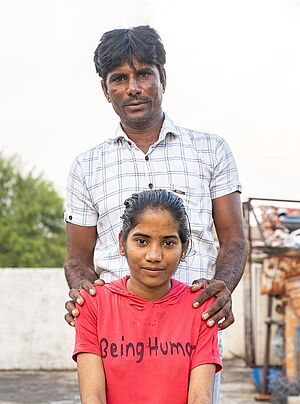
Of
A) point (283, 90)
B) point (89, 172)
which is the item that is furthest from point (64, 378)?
point (89, 172)

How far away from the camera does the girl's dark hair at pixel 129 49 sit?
2.89 metres

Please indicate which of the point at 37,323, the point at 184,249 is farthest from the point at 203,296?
the point at 37,323

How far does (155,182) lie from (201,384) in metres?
0.69

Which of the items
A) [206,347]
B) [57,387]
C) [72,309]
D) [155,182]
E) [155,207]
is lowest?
[57,387]

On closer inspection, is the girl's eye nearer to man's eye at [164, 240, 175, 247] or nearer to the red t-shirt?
man's eye at [164, 240, 175, 247]

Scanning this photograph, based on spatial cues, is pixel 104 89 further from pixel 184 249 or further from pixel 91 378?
pixel 91 378

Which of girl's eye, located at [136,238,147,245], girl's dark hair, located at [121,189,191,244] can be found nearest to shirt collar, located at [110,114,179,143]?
girl's dark hair, located at [121,189,191,244]

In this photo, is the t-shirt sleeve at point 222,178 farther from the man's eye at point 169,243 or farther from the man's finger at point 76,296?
the man's finger at point 76,296

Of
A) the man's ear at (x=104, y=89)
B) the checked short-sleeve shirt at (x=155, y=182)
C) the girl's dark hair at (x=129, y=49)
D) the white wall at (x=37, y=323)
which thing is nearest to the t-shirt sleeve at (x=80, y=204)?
the checked short-sleeve shirt at (x=155, y=182)

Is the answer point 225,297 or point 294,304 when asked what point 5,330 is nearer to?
point 294,304

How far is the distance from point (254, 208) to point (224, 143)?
580cm

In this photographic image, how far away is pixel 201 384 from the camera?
257 centimetres

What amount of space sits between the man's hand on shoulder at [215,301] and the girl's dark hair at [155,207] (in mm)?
150

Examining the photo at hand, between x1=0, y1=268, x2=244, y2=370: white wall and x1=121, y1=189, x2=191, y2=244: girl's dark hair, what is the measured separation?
929 cm
